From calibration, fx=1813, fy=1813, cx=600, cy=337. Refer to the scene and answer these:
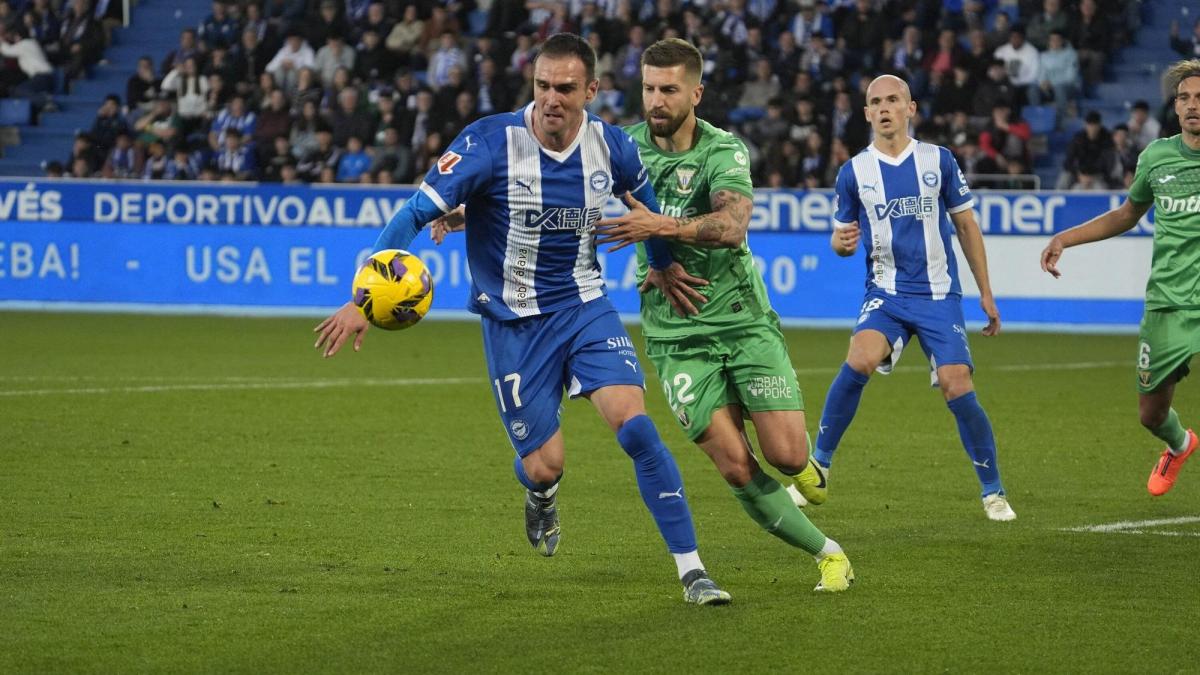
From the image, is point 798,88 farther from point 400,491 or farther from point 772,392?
point 772,392

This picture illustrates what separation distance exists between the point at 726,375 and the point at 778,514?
25.4 inches

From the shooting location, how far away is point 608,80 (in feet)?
80.5

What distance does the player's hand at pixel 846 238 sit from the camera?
8633 millimetres

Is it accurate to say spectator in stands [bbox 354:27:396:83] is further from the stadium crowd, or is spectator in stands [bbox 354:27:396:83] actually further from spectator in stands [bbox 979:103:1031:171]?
spectator in stands [bbox 979:103:1031:171]

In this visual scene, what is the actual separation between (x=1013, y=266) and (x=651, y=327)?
13.0 m

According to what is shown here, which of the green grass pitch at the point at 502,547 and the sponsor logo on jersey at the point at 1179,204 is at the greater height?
the sponsor logo on jersey at the point at 1179,204

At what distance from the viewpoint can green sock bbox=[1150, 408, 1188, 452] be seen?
30.0 ft

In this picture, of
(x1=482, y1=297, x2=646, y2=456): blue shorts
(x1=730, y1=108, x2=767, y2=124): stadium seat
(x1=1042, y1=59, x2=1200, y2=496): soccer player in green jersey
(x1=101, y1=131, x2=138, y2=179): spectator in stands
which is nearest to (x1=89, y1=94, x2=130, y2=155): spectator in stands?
(x1=101, y1=131, x2=138, y2=179): spectator in stands

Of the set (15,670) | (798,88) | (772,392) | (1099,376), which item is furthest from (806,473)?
(798,88)

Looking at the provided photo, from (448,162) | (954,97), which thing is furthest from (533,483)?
(954,97)

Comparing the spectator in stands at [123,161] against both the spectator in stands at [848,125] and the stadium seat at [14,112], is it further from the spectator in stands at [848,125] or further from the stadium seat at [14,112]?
the spectator in stands at [848,125]

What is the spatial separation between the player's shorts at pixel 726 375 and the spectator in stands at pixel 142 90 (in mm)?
22092

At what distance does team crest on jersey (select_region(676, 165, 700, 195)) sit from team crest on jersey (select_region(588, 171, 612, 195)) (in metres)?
0.44

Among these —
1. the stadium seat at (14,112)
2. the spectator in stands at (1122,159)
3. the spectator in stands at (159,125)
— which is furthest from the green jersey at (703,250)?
the stadium seat at (14,112)
